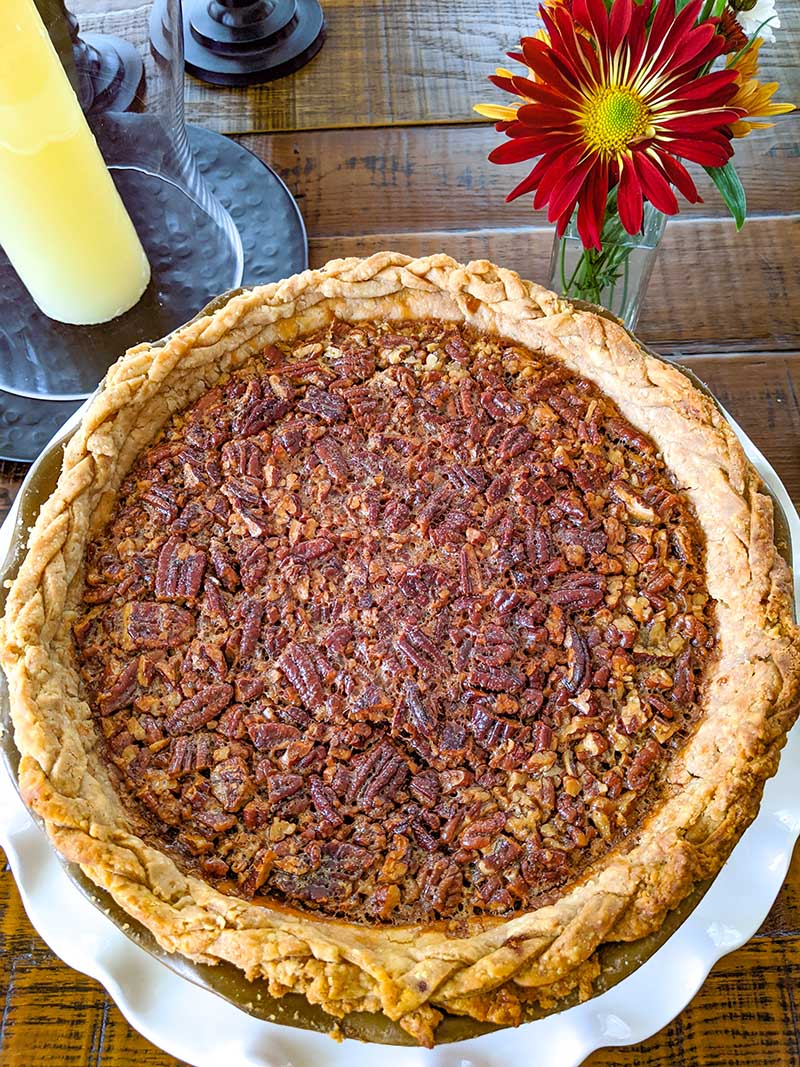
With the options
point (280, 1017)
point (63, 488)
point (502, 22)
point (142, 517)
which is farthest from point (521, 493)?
point (502, 22)

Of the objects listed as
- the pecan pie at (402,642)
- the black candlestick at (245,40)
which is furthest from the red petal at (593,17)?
the black candlestick at (245,40)

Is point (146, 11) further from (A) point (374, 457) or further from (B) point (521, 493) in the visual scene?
(B) point (521, 493)

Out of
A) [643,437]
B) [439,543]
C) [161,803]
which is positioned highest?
[643,437]

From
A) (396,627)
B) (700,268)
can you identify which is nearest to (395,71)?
(700,268)

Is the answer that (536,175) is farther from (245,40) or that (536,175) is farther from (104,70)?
(245,40)

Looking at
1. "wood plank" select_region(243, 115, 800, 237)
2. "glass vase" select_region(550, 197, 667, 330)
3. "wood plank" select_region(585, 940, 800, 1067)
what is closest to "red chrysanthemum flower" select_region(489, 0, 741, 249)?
"glass vase" select_region(550, 197, 667, 330)

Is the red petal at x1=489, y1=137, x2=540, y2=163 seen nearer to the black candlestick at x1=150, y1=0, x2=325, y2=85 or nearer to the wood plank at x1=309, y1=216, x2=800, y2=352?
the wood plank at x1=309, y1=216, x2=800, y2=352

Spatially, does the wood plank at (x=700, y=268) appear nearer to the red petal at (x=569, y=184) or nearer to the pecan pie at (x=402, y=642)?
the pecan pie at (x=402, y=642)
